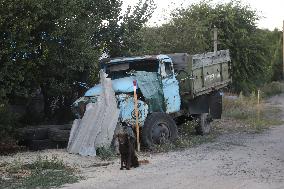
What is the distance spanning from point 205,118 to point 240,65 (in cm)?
1674

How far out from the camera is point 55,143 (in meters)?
14.4

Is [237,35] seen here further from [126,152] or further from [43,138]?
[126,152]

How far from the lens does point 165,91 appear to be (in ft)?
49.5

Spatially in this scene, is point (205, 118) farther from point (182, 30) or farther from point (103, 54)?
point (182, 30)

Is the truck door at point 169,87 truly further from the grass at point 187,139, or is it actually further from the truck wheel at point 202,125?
the truck wheel at point 202,125

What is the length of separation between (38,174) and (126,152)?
6.37ft

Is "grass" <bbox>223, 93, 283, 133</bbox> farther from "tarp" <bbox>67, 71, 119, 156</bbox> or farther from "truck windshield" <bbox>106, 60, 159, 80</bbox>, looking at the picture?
"tarp" <bbox>67, 71, 119, 156</bbox>

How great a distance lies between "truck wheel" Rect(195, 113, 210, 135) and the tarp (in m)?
4.40

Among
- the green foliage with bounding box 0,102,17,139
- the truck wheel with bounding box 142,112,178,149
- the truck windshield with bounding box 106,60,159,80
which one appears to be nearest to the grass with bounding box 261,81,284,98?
the truck windshield with bounding box 106,60,159,80

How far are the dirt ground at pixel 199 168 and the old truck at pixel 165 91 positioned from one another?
1168mm

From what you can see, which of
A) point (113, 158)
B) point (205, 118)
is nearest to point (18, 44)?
point (113, 158)

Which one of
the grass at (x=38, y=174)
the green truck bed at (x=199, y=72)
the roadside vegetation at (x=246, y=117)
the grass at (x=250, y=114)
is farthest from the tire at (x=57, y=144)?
the grass at (x=250, y=114)

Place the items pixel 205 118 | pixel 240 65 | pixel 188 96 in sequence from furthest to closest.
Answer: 1. pixel 240 65
2. pixel 205 118
3. pixel 188 96

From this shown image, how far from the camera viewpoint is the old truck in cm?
1409
